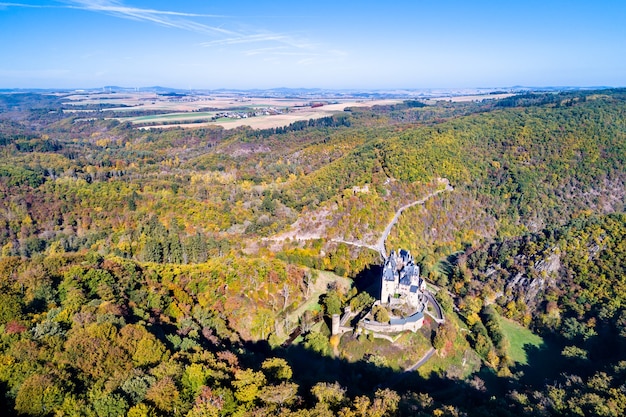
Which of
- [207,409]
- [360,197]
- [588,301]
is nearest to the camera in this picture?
[207,409]

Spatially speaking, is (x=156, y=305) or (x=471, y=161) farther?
(x=471, y=161)

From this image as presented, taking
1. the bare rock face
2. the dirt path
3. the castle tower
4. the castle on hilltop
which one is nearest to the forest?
the bare rock face

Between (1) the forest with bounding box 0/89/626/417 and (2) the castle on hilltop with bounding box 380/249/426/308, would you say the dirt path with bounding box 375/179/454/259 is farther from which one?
(2) the castle on hilltop with bounding box 380/249/426/308

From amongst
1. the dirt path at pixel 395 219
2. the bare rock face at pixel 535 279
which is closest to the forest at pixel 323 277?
the bare rock face at pixel 535 279

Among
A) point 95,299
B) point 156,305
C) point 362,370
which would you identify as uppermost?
point 95,299

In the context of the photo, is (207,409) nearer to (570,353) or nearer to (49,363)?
(49,363)

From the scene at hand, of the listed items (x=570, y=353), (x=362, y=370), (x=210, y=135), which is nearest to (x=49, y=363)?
(x=362, y=370)

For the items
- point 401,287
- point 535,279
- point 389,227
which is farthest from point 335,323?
point 535,279
